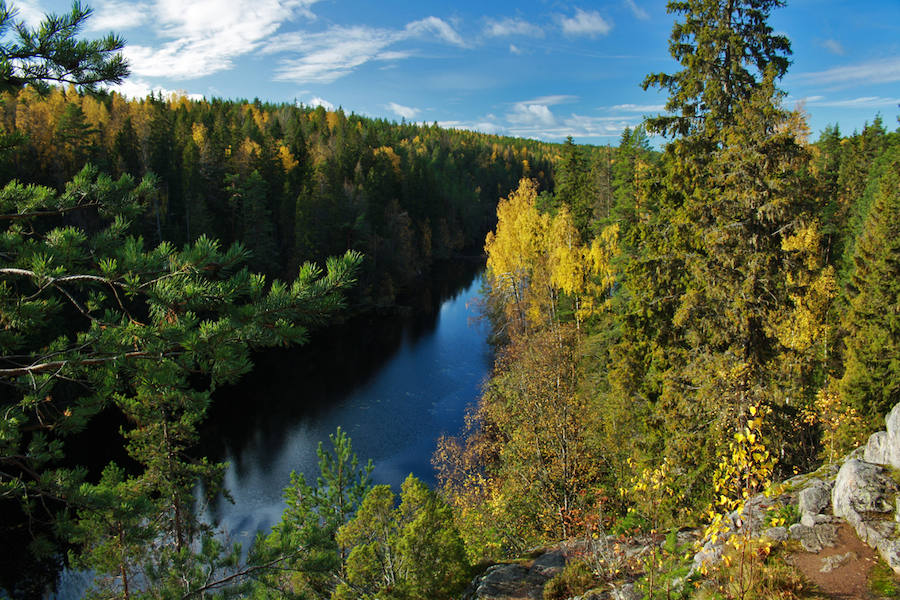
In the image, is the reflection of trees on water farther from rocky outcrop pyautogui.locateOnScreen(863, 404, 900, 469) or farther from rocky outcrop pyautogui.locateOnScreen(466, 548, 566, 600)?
rocky outcrop pyautogui.locateOnScreen(863, 404, 900, 469)

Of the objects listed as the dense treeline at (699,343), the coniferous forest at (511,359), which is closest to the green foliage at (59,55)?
the coniferous forest at (511,359)

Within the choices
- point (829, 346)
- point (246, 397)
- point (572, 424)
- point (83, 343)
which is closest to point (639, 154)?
point (829, 346)

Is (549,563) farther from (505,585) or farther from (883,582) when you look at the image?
(883,582)

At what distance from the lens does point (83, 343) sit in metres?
3.87

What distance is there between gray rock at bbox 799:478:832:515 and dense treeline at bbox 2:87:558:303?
24.5 meters

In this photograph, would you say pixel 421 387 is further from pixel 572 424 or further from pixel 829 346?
pixel 829 346

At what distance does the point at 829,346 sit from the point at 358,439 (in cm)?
1922

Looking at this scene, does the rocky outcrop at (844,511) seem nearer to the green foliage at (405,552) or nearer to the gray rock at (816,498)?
the gray rock at (816,498)

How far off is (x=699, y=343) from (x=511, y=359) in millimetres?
10861

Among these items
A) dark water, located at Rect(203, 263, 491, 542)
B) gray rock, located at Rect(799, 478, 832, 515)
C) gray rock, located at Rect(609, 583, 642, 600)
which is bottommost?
dark water, located at Rect(203, 263, 491, 542)

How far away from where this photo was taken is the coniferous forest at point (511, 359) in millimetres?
3951

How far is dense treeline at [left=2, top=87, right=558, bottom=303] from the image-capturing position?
33.0 metres

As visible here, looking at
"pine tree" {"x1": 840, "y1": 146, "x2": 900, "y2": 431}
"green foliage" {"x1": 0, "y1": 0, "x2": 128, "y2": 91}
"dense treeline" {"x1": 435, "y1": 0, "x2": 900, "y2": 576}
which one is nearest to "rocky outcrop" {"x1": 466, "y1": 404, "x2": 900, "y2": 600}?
"dense treeline" {"x1": 435, "y1": 0, "x2": 900, "y2": 576}

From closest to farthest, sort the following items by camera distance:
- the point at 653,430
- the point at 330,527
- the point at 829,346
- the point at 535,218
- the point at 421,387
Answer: the point at 330,527
the point at 653,430
the point at 829,346
the point at 535,218
the point at 421,387
